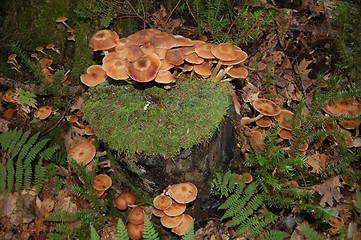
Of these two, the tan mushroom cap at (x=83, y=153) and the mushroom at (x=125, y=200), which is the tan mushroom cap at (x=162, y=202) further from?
the tan mushroom cap at (x=83, y=153)

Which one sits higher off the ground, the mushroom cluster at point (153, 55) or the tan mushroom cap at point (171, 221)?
the mushroom cluster at point (153, 55)

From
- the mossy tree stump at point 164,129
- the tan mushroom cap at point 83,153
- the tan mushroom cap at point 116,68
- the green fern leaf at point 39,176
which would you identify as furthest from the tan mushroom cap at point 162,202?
the green fern leaf at point 39,176

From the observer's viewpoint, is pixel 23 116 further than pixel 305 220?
Yes

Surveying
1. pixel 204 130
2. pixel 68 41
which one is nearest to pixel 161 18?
pixel 68 41

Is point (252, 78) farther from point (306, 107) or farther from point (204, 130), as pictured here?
point (204, 130)

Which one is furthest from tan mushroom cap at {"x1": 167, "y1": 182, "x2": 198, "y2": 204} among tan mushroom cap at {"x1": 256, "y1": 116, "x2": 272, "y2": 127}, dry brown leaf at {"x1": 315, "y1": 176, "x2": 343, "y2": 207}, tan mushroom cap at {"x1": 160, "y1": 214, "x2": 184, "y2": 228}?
dry brown leaf at {"x1": 315, "y1": 176, "x2": 343, "y2": 207}

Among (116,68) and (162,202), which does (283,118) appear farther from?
(116,68)
